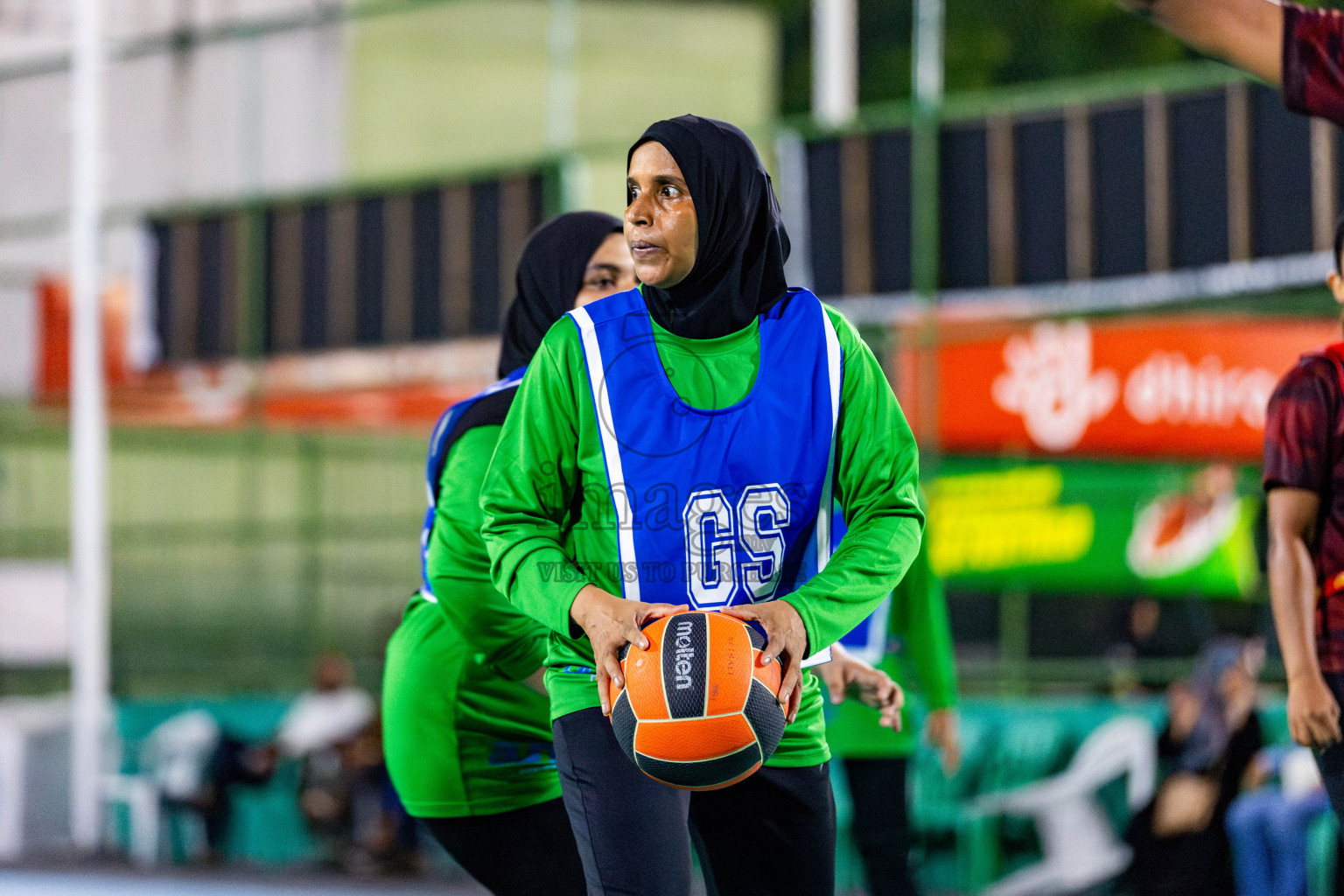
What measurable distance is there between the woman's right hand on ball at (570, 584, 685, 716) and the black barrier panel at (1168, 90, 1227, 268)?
5.67 metres

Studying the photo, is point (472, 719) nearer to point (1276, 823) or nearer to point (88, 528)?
point (1276, 823)

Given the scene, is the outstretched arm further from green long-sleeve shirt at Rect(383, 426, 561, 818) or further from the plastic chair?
the plastic chair

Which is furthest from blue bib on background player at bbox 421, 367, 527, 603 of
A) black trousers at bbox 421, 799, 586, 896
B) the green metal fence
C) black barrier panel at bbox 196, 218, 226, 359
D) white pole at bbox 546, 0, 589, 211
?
white pole at bbox 546, 0, 589, 211

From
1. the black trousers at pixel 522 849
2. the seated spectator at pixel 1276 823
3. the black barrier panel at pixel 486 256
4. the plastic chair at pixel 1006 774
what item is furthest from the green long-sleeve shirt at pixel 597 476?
the black barrier panel at pixel 486 256

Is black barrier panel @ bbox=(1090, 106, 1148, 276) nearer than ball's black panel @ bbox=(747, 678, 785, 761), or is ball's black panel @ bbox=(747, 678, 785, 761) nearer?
ball's black panel @ bbox=(747, 678, 785, 761)

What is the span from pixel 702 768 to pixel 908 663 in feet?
9.16

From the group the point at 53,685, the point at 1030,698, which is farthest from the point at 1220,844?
the point at 53,685

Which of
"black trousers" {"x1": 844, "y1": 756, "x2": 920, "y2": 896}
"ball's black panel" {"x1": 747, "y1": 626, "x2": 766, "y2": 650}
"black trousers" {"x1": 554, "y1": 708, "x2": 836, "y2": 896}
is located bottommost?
"black trousers" {"x1": 844, "y1": 756, "x2": 920, "y2": 896}

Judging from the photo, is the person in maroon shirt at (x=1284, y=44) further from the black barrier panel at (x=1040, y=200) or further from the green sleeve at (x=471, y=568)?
the black barrier panel at (x=1040, y=200)

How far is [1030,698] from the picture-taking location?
7762 mm

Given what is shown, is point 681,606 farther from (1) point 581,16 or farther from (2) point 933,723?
(1) point 581,16

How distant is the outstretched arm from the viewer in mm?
2686

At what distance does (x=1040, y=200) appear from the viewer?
7.99 m

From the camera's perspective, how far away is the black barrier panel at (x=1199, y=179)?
7.47 metres
